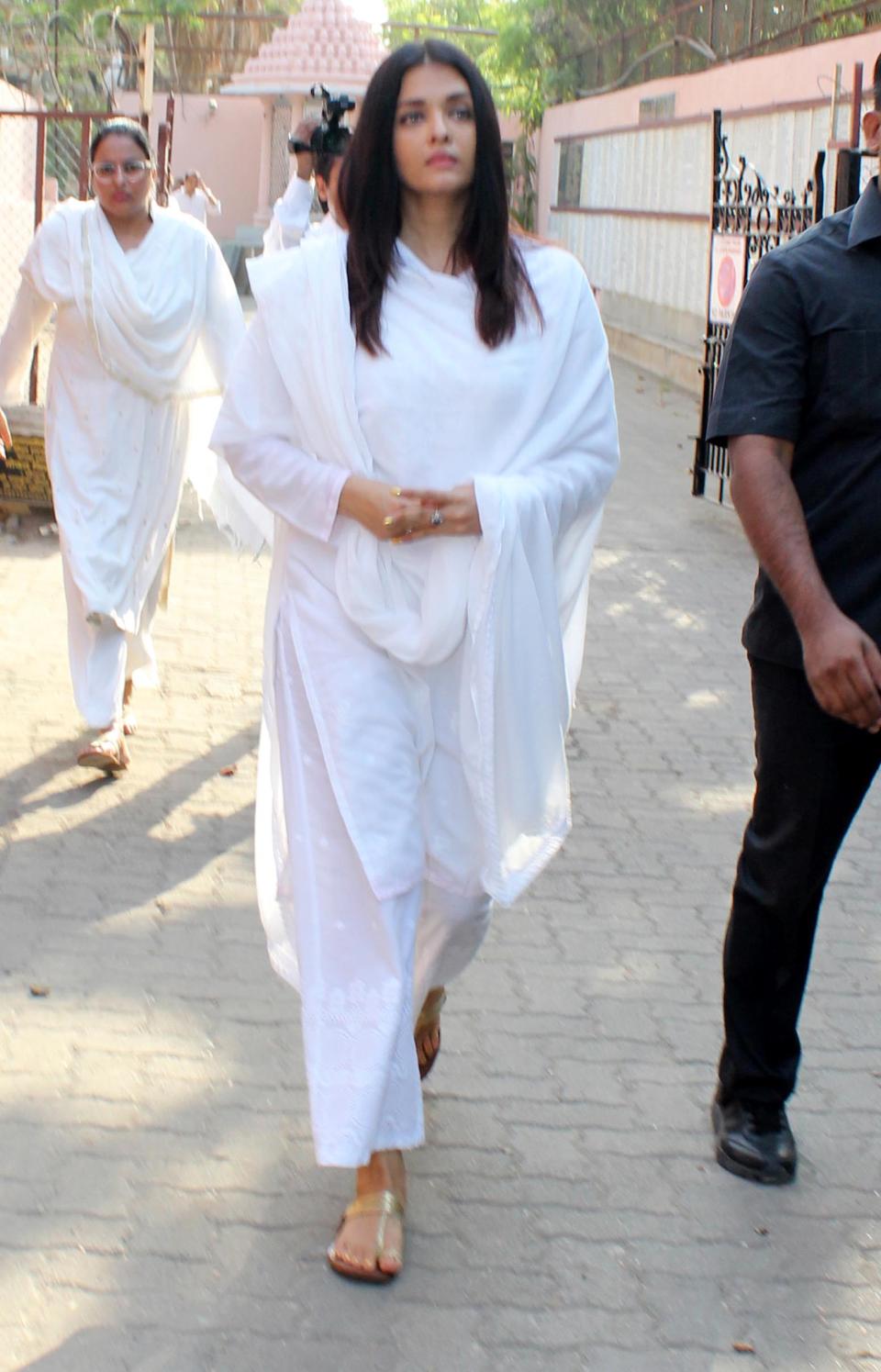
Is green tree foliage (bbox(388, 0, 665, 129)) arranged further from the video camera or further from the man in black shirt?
the man in black shirt

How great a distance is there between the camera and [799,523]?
10.3 feet

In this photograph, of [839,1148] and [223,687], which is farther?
[223,687]

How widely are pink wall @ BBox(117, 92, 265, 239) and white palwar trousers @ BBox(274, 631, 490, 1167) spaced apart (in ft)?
122

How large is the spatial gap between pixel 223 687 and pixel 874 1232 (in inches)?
168

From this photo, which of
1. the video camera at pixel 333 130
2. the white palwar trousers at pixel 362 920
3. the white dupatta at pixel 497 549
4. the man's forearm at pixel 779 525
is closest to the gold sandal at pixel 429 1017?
the white palwar trousers at pixel 362 920

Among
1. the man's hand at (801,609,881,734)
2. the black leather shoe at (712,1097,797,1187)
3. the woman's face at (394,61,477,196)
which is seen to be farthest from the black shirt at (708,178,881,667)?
the black leather shoe at (712,1097,797,1187)

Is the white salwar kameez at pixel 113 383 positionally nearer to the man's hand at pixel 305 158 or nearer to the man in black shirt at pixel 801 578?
the man's hand at pixel 305 158

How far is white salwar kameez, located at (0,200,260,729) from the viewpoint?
19.6 feet

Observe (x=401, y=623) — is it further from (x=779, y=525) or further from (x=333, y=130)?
(x=333, y=130)

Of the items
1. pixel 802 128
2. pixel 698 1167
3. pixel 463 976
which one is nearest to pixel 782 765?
pixel 698 1167

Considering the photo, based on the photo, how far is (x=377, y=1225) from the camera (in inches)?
124

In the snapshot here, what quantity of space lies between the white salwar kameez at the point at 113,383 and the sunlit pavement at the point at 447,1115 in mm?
525

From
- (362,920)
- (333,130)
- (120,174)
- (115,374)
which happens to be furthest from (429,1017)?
(333,130)

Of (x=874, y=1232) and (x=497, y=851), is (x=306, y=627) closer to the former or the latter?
(x=497, y=851)
